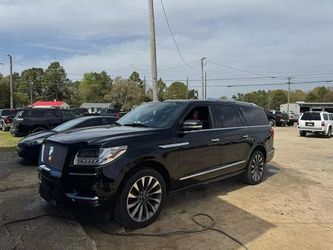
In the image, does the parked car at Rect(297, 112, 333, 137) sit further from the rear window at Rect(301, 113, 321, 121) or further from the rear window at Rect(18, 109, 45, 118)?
the rear window at Rect(18, 109, 45, 118)

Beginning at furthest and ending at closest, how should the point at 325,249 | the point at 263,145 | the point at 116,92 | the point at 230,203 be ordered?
the point at 116,92
the point at 263,145
the point at 230,203
the point at 325,249

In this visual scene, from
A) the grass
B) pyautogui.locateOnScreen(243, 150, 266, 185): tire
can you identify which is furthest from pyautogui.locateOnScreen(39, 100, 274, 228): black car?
the grass

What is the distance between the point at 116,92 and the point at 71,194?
8947cm

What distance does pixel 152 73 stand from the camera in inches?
585

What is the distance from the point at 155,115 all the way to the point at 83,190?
2.10 m

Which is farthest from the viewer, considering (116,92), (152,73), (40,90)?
(40,90)

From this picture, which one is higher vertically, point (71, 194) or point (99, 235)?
point (71, 194)

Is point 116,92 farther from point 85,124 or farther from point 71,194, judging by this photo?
point 71,194

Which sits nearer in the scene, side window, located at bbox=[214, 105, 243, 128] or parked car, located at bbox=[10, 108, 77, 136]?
side window, located at bbox=[214, 105, 243, 128]

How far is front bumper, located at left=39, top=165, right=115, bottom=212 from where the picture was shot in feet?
15.7

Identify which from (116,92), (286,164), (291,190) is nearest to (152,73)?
(286,164)

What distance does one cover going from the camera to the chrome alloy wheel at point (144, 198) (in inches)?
202

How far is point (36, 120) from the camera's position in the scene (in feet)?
62.5

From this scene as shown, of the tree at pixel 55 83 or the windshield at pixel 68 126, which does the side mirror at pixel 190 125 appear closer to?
the windshield at pixel 68 126
